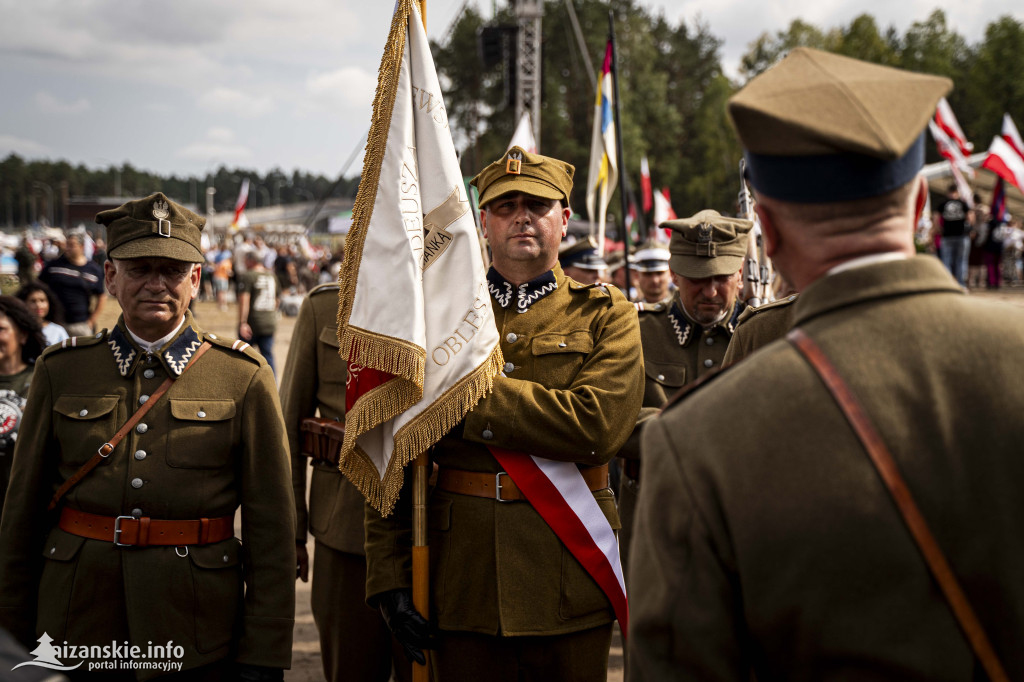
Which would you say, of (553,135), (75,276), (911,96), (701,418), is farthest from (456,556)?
(553,135)

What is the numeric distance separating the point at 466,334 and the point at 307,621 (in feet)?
10.7

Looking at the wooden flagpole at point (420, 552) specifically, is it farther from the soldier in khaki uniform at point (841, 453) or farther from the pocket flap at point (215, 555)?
the soldier in khaki uniform at point (841, 453)

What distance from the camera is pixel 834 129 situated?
1.29 m

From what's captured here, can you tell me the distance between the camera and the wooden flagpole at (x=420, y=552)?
2717 mm

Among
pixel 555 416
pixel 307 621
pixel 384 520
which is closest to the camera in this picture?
pixel 555 416

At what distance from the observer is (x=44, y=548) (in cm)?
281

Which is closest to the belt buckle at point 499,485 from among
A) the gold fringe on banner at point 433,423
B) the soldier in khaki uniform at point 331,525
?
the gold fringe on banner at point 433,423

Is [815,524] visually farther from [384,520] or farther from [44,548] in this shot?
[44,548]

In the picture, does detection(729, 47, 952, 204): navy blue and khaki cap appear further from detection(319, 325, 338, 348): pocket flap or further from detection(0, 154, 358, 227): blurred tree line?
detection(0, 154, 358, 227): blurred tree line

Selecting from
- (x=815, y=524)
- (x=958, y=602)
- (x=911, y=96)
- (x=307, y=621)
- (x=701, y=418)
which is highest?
(x=911, y=96)

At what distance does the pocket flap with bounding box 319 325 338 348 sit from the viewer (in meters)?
3.78

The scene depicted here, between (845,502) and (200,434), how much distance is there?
2.21m

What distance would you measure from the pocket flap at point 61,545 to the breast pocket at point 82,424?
240 mm

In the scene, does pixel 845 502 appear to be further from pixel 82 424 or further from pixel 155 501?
pixel 82 424
